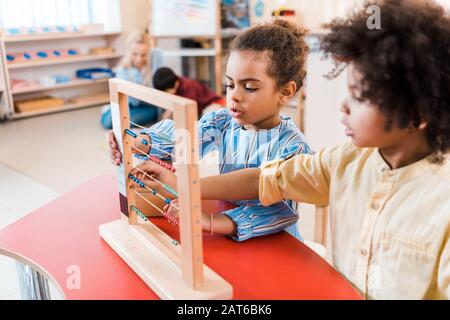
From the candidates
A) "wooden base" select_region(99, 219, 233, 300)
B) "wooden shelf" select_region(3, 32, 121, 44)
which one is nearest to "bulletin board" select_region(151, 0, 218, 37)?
"wooden shelf" select_region(3, 32, 121, 44)

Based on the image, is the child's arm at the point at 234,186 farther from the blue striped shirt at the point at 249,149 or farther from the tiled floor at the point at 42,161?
the tiled floor at the point at 42,161

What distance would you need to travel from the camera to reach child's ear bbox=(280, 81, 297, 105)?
119 centimetres

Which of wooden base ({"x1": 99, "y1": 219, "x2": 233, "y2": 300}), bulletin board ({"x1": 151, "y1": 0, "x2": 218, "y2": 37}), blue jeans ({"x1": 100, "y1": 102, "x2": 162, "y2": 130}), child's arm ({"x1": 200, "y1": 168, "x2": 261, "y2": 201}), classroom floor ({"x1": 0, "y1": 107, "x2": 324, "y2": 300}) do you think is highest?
bulletin board ({"x1": 151, "y1": 0, "x2": 218, "y2": 37})

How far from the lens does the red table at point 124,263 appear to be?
798 mm

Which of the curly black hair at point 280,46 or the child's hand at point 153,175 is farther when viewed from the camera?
the curly black hair at point 280,46

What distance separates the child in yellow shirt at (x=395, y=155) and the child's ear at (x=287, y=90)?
314mm

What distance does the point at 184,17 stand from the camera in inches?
194

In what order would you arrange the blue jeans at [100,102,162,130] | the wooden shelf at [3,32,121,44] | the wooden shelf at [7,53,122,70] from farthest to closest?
the wooden shelf at [7,53,122,70], the wooden shelf at [3,32,121,44], the blue jeans at [100,102,162,130]

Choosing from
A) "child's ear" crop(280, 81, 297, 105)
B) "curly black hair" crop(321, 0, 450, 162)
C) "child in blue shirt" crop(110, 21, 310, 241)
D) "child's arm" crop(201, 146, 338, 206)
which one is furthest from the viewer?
"child's ear" crop(280, 81, 297, 105)

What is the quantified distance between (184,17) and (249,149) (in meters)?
4.01

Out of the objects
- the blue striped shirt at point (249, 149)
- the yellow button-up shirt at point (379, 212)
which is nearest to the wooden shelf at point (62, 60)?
the blue striped shirt at point (249, 149)

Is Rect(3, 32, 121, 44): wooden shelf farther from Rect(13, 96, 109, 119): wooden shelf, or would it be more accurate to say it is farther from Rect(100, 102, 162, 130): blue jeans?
Rect(100, 102, 162, 130): blue jeans

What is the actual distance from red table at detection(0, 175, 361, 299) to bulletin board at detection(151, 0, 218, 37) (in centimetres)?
398
